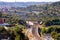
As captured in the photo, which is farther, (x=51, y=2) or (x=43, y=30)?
(x=51, y=2)

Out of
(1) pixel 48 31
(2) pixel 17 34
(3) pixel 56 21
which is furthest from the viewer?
(3) pixel 56 21

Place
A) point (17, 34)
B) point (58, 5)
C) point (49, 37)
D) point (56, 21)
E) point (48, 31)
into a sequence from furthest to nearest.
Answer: point (58, 5) < point (56, 21) < point (48, 31) < point (49, 37) < point (17, 34)

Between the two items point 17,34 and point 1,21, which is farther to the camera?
point 1,21

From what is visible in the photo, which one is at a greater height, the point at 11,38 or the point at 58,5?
the point at 11,38

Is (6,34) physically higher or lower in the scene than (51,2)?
higher

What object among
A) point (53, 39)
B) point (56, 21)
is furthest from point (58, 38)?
point (56, 21)

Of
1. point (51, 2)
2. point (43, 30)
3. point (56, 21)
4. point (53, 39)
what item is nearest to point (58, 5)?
point (51, 2)

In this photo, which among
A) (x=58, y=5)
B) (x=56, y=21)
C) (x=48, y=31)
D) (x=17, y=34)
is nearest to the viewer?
(x=17, y=34)

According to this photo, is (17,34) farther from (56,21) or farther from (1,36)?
(56,21)

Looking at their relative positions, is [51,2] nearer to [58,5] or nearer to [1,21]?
[58,5]
